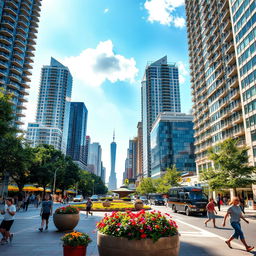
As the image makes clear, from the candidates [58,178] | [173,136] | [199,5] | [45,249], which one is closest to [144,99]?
[173,136]

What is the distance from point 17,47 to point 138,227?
267ft

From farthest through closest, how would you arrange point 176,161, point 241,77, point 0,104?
1. point 176,161
2. point 241,77
3. point 0,104

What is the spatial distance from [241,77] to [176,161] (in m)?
79.2

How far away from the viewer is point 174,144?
120 meters

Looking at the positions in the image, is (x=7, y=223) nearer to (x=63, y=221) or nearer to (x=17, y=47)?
(x=63, y=221)

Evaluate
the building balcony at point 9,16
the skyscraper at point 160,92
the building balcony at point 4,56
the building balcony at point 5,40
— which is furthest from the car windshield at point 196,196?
the skyscraper at point 160,92

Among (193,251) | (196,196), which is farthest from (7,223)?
(196,196)

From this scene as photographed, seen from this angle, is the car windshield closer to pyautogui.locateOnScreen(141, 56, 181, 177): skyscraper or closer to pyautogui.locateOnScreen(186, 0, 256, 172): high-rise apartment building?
pyautogui.locateOnScreen(186, 0, 256, 172): high-rise apartment building

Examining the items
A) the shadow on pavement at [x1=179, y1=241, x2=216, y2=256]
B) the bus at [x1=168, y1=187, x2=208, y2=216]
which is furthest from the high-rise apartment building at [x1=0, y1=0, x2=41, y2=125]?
the shadow on pavement at [x1=179, y1=241, x2=216, y2=256]

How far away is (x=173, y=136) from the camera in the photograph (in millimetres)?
120250

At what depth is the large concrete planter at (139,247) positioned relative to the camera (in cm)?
523

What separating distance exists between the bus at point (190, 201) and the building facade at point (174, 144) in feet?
303

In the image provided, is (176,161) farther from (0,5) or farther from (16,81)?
(0,5)

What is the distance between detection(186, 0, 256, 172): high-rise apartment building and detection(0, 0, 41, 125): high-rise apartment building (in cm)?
5548
